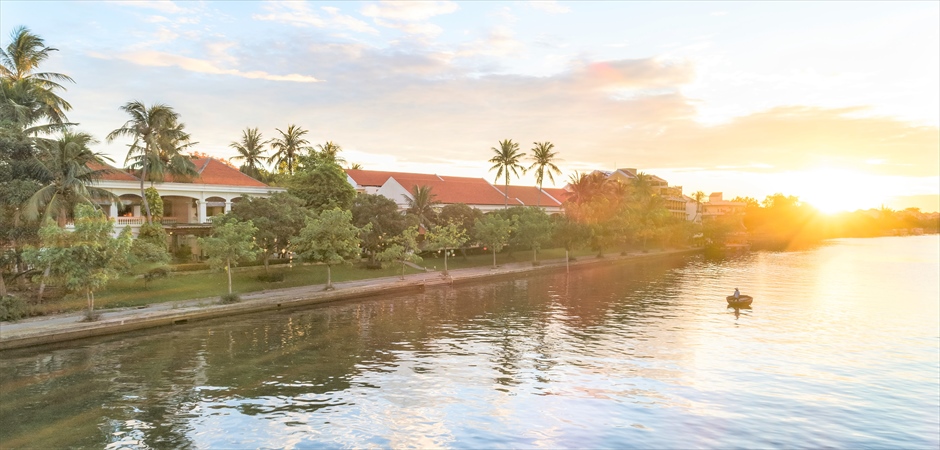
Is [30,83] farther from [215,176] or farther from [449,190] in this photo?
[449,190]

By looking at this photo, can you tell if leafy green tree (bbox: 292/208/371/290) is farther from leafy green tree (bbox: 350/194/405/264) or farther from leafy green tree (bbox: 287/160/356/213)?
leafy green tree (bbox: 287/160/356/213)

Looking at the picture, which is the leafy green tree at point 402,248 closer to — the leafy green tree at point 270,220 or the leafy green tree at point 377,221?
the leafy green tree at point 377,221

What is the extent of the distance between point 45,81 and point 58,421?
39642 mm

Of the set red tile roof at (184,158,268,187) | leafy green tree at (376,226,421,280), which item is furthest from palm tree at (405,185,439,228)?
red tile roof at (184,158,268,187)

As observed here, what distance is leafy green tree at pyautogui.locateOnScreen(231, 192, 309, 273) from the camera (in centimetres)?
5377

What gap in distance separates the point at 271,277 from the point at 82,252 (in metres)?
20.2

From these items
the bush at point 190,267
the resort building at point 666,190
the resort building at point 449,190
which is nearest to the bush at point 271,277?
the bush at point 190,267

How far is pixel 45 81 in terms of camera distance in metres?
49.6

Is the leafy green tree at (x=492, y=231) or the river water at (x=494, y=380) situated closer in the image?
the river water at (x=494, y=380)

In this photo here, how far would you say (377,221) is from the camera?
65.6 meters

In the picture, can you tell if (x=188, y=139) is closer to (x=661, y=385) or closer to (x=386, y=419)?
(x=386, y=419)

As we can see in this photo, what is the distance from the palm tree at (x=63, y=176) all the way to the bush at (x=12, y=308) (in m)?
5.97

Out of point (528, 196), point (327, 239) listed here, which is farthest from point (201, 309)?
point (528, 196)

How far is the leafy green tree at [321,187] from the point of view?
6876cm
